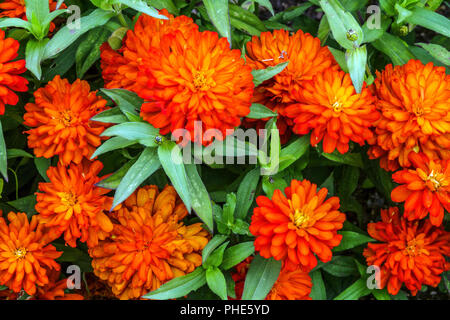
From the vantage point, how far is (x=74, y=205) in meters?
1.09

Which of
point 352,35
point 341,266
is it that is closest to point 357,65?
point 352,35

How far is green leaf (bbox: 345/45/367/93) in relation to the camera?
104cm

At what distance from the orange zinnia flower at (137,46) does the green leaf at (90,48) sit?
10cm

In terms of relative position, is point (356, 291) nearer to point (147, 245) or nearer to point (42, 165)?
point (147, 245)

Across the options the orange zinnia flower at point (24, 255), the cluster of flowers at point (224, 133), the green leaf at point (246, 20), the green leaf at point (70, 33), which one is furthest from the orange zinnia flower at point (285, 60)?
the orange zinnia flower at point (24, 255)

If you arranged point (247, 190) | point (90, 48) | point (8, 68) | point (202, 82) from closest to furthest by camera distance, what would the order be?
point (202, 82), point (8, 68), point (247, 190), point (90, 48)

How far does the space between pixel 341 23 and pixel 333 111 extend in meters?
0.21

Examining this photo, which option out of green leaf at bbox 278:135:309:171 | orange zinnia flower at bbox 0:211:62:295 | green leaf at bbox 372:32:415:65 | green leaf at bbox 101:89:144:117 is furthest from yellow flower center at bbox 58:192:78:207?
green leaf at bbox 372:32:415:65

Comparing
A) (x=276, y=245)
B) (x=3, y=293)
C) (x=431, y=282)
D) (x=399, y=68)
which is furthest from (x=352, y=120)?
(x=3, y=293)

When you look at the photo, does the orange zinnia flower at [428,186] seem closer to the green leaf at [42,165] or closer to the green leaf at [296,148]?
the green leaf at [296,148]

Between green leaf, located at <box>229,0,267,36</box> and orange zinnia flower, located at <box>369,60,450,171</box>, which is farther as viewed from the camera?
green leaf, located at <box>229,0,267,36</box>

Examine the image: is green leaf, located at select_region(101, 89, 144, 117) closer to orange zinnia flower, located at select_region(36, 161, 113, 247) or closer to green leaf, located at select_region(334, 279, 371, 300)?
orange zinnia flower, located at select_region(36, 161, 113, 247)

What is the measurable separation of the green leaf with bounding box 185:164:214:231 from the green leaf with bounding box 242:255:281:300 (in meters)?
0.17

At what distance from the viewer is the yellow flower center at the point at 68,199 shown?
1087 mm
